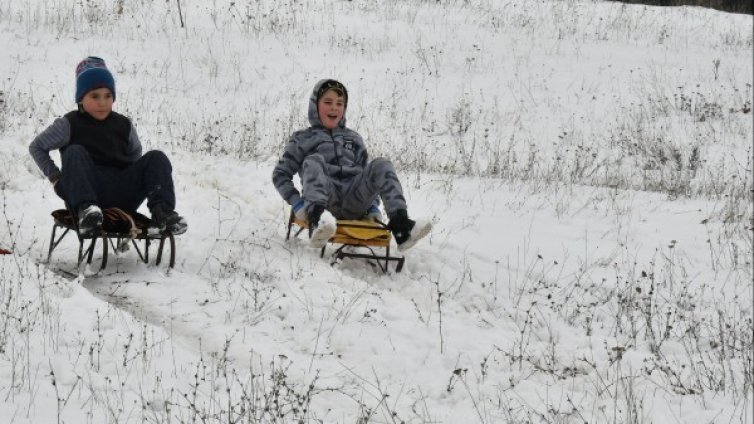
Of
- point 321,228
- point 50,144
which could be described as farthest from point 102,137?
point 321,228

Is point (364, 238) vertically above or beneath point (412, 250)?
above

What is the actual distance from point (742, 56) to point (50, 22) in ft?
41.0

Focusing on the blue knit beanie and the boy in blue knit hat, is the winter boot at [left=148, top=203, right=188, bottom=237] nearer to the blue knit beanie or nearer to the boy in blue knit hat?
the boy in blue knit hat

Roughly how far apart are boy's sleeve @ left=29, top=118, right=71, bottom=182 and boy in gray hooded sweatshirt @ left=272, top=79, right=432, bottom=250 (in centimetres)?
162

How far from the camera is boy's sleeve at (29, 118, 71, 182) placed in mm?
6145

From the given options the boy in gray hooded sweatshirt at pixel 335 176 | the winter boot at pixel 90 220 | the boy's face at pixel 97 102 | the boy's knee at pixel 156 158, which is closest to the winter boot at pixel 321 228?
the boy in gray hooded sweatshirt at pixel 335 176

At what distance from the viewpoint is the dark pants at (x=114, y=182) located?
582 cm

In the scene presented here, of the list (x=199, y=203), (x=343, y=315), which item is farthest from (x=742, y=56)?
(x=343, y=315)

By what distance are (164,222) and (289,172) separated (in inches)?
48.8

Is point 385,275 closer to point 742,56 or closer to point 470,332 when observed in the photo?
point 470,332

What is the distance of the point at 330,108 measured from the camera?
6918 millimetres

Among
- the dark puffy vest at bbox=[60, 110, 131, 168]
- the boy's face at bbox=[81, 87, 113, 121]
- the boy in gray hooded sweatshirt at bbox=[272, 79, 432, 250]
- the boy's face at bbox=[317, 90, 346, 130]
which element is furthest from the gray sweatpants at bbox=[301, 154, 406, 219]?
the boy's face at bbox=[81, 87, 113, 121]

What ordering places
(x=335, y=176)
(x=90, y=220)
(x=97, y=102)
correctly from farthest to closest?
(x=335, y=176)
(x=97, y=102)
(x=90, y=220)

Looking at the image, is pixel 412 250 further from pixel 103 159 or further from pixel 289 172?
pixel 103 159
